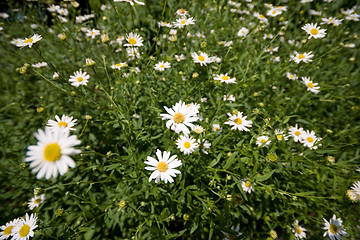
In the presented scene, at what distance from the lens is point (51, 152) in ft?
4.04

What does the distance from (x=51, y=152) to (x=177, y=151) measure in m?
1.21

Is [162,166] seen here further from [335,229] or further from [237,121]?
[335,229]

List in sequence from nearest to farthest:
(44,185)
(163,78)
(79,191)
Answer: (79,191), (44,185), (163,78)

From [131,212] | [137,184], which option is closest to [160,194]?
[137,184]

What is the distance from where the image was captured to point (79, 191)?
2.38 m

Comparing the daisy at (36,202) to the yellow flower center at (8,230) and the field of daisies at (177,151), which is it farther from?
the yellow flower center at (8,230)

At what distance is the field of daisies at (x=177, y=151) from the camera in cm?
185

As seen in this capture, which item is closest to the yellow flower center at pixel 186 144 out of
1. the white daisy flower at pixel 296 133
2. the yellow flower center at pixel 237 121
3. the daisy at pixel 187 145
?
the daisy at pixel 187 145

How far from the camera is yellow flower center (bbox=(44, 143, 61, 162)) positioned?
123 centimetres

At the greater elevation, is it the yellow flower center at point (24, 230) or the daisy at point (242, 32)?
the daisy at point (242, 32)

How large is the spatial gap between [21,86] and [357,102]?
6586 millimetres

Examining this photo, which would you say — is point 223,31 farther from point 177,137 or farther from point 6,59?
point 6,59

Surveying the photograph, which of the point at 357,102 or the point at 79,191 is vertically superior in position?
the point at 79,191

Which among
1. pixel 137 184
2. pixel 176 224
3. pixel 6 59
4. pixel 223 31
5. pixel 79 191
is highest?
pixel 6 59
